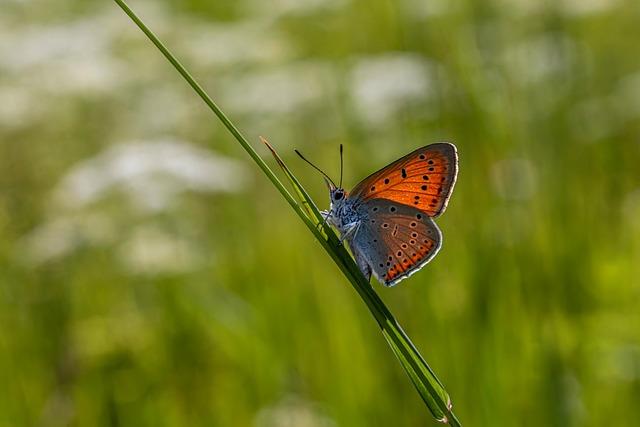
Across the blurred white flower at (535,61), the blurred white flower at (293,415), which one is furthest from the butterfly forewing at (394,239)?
the blurred white flower at (535,61)

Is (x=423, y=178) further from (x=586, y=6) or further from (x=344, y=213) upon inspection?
(x=586, y=6)

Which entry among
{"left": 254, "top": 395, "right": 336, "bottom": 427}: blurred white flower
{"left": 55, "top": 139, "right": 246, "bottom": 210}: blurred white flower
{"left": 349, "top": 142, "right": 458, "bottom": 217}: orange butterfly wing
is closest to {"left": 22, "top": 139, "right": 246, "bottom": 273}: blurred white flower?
{"left": 55, "top": 139, "right": 246, "bottom": 210}: blurred white flower

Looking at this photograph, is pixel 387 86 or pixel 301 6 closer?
pixel 387 86

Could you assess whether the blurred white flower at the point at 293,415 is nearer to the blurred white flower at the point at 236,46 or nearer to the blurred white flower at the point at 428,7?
the blurred white flower at the point at 428,7

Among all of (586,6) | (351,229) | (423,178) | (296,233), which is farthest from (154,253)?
(586,6)

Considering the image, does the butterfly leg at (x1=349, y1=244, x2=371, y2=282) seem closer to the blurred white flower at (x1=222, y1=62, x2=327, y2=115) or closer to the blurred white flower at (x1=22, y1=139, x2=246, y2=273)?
the blurred white flower at (x1=22, y1=139, x2=246, y2=273)

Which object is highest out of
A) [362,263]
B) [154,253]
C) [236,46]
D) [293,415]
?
[236,46]
